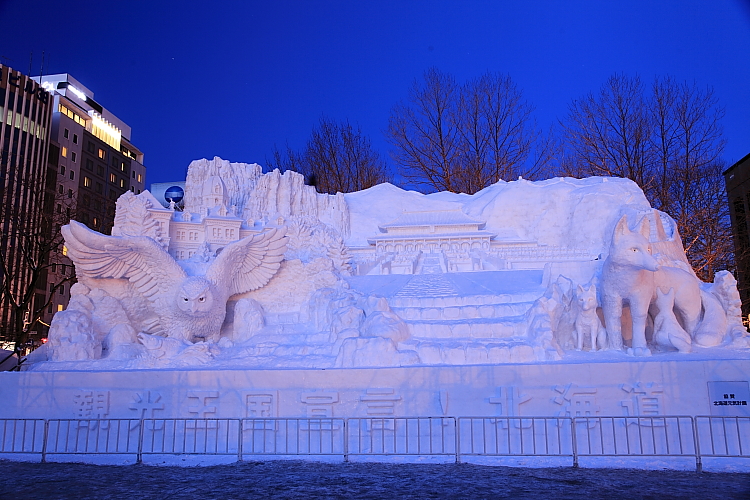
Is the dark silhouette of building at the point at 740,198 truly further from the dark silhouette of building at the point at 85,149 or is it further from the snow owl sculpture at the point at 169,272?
the dark silhouette of building at the point at 85,149

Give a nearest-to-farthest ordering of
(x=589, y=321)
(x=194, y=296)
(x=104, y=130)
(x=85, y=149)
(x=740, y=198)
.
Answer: (x=589, y=321), (x=194, y=296), (x=740, y=198), (x=85, y=149), (x=104, y=130)

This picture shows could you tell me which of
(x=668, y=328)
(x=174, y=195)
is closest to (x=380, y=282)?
(x=668, y=328)

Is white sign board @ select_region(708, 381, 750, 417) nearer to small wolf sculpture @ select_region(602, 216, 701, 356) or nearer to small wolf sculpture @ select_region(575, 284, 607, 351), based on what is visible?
small wolf sculpture @ select_region(602, 216, 701, 356)

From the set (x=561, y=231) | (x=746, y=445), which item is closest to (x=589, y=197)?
(x=561, y=231)

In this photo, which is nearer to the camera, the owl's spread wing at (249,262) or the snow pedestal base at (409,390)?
the snow pedestal base at (409,390)

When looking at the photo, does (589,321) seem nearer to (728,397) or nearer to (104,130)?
(728,397)

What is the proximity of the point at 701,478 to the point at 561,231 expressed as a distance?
29.4ft

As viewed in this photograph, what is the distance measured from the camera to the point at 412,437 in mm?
7945

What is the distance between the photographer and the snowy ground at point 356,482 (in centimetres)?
484

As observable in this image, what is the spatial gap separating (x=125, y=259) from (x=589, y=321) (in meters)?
8.19

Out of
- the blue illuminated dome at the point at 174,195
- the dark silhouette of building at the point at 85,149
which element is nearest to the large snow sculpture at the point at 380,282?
the blue illuminated dome at the point at 174,195

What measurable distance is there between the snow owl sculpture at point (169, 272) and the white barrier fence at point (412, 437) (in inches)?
88.8

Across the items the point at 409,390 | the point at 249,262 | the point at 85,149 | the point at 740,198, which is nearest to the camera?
the point at 409,390

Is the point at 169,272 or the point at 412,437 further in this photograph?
the point at 169,272
